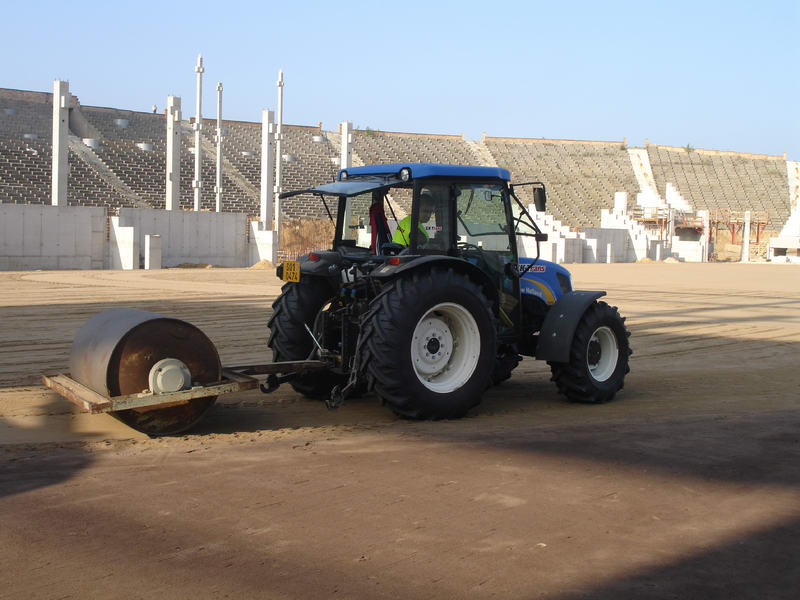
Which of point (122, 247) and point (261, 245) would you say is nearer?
point (122, 247)

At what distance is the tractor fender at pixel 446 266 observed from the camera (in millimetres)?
6583

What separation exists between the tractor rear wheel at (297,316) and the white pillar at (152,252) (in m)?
25.0

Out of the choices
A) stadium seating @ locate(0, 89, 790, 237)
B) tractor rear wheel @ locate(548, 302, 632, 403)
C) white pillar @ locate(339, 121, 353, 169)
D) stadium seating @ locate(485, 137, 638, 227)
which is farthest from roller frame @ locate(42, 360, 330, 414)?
stadium seating @ locate(485, 137, 638, 227)

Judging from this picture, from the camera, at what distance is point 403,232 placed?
7.22m

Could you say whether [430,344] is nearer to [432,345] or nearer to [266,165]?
[432,345]

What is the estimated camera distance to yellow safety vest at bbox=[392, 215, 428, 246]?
23.4 ft

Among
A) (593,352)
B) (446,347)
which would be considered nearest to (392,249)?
(446,347)

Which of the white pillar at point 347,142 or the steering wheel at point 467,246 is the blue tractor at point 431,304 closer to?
the steering wheel at point 467,246

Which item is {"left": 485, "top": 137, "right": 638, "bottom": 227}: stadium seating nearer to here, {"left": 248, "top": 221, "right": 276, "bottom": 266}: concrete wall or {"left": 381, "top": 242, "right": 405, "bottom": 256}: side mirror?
{"left": 248, "top": 221, "right": 276, "bottom": 266}: concrete wall

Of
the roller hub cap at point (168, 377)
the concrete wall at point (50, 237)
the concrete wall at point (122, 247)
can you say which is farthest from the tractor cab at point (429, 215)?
the concrete wall at point (50, 237)

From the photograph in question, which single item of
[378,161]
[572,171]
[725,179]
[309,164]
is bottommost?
[309,164]

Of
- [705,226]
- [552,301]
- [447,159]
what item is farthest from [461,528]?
[447,159]

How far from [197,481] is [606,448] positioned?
2707mm

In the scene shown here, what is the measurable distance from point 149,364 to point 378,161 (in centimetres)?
6377
